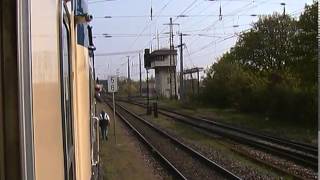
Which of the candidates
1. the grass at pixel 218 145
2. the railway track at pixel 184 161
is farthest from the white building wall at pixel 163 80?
the railway track at pixel 184 161

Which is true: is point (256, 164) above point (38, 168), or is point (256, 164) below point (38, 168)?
below

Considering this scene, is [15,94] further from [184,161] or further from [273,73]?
[273,73]

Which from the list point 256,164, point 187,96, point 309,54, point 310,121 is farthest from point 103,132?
point 187,96

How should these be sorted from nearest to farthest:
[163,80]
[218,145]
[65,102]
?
[65,102] → [218,145] → [163,80]

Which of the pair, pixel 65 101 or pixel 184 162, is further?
pixel 184 162

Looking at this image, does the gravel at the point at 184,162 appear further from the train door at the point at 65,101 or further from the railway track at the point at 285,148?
the train door at the point at 65,101

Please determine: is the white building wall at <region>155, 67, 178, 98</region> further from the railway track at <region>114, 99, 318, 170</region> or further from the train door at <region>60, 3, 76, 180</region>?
the train door at <region>60, 3, 76, 180</region>

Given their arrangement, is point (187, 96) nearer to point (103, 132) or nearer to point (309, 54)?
point (309, 54)

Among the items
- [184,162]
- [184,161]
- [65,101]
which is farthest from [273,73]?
[65,101]

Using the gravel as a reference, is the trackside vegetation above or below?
above

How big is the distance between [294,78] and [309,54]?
9.17ft

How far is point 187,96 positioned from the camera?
237 feet

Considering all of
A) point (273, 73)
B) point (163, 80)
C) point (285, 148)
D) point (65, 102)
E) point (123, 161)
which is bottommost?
point (123, 161)

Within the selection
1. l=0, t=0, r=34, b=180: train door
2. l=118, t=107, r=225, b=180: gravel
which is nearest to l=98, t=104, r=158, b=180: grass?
l=118, t=107, r=225, b=180: gravel
